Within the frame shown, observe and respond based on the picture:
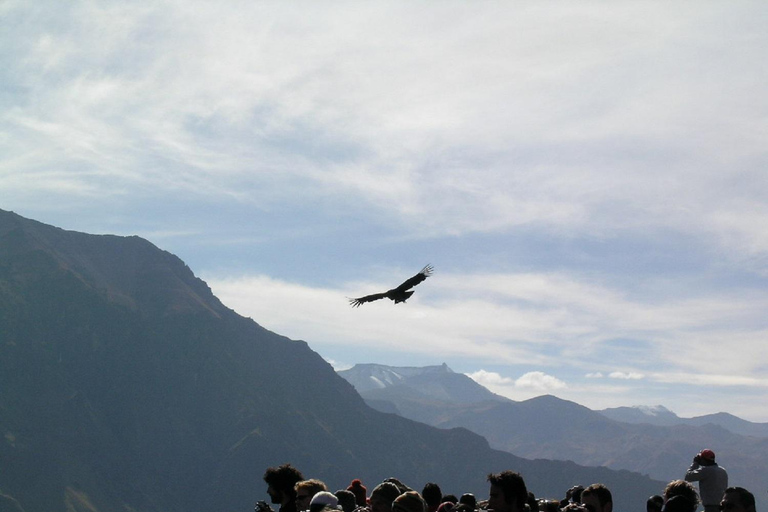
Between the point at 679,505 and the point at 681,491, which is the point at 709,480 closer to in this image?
the point at 681,491

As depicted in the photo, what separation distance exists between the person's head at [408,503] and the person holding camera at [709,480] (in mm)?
6409

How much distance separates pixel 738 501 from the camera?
10.4m

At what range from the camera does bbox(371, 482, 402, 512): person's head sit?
35.5 ft

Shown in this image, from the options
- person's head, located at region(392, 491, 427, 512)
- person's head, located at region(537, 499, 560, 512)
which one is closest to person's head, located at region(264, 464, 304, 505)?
person's head, located at region(392, 491, 427, 512)

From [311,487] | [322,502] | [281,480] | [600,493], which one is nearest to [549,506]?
[600,493]

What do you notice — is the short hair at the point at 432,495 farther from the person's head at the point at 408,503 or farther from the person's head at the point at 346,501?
the person's head at the point at 408,503

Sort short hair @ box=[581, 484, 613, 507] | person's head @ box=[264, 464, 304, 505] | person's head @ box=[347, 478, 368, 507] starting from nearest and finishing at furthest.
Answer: short hair @ box=[581, 484, 613, 507], person's head @ box=[264, 464, 304, 505], person's head @ box=[347, 478, 368, 507]

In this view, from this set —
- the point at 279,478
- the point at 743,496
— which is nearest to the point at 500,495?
the point at 743,496

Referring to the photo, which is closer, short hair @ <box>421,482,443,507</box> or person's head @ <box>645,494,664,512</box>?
person's head @ <box>645,494,664,512</box>

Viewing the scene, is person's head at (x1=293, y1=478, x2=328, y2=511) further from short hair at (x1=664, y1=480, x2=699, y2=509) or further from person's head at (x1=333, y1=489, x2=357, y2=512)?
short hair at (x1=664, y1=480, x2=699, y2=509)

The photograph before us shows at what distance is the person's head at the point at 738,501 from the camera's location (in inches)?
406

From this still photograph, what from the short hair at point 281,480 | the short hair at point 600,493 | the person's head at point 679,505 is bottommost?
the short hair at point 281,480

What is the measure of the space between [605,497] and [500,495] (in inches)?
105

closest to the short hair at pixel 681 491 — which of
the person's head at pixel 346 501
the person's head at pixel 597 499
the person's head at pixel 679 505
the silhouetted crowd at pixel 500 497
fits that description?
the silhouetted crowd at pixel 500 497
